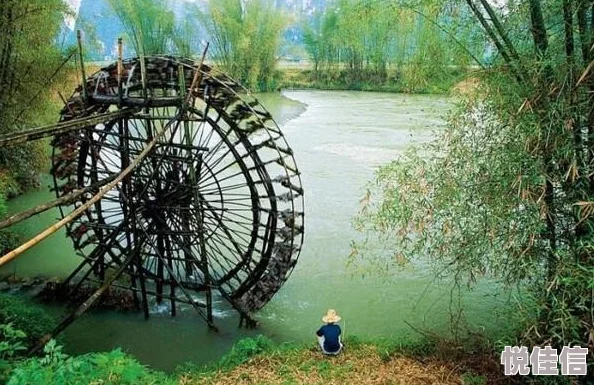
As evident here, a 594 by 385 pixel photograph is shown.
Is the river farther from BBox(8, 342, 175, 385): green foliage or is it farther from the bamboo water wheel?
BBox(8, 342, 175, 385): green foliage

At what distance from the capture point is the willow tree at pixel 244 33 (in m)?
25.9

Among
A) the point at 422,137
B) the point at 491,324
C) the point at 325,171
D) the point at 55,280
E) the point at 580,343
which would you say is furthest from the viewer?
the point at 422,137

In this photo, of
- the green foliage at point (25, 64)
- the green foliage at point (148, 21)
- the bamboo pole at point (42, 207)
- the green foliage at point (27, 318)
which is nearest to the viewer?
the bamboo pole at point (42, 207)

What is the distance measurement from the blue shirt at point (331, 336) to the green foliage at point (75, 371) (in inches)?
63.4

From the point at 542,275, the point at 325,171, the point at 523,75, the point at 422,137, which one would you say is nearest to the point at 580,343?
the point at 542,275

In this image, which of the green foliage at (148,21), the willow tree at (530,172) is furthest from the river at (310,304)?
the green foliage at (148,21)

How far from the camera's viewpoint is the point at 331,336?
4699mm

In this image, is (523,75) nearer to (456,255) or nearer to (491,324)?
(456,255)

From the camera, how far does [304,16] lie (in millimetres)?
33625

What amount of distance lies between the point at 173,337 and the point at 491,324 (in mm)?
3427

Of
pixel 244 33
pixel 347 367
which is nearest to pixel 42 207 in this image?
pixel 347 367

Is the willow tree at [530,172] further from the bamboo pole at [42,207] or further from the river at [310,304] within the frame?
the bamboo pole at [42,207]

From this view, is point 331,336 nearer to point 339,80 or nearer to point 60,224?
point 60,224

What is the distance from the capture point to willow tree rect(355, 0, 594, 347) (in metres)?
3.65
